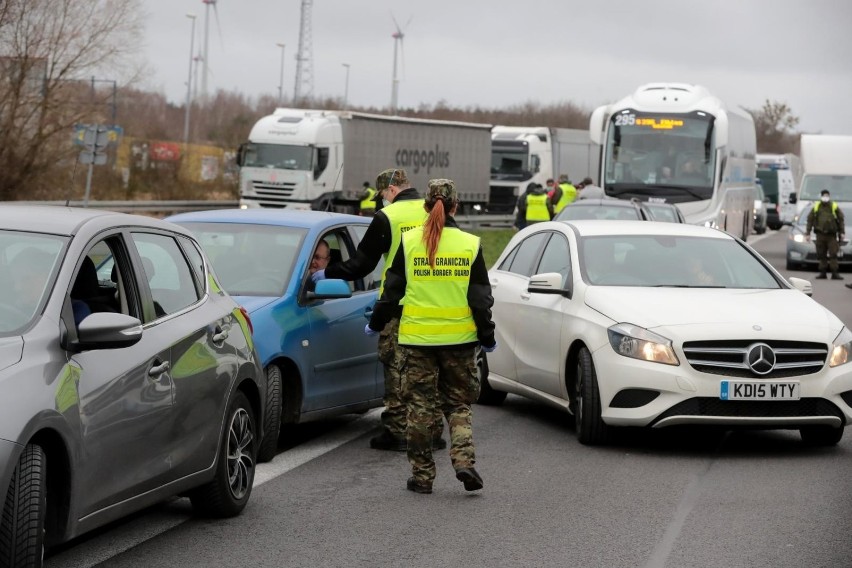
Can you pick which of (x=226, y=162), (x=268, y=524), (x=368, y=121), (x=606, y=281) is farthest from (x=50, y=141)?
(x=268, y=524)

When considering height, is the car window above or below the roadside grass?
above

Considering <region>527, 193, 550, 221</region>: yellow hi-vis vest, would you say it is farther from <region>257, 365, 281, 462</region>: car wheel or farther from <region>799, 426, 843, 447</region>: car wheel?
<region>257, 365, 281, 462</region>: car wheel

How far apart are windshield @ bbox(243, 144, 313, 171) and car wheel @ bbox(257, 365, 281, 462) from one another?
3686cm

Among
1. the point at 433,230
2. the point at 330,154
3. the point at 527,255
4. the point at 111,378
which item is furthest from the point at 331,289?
the point at 330,154

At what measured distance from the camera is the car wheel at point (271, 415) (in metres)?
9.09

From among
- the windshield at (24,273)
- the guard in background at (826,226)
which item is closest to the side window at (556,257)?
the windshield at (24,273)

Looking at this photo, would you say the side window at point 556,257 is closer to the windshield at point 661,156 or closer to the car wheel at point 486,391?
the car wheel at point 486,391

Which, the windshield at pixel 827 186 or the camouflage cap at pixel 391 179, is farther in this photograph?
the windshield at pixel 827 186

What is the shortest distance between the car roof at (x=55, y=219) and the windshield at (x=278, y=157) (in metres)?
39.0

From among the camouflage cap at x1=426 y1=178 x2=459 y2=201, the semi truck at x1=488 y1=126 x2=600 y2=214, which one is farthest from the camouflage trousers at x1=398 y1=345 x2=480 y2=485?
the semi truck at x1=488 y1=126 x2=600 y2=214

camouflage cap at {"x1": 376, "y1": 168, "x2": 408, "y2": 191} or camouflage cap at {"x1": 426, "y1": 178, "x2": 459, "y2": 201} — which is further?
camouflage cap at {"x1": 376, "y1": 168, "x2": 408, "y2": 191}

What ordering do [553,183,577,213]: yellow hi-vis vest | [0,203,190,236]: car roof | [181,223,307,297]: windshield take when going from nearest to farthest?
[0,203,190,236]: car roof < [181,223,307,297]: windshield < [553,183,577,213]: yellow hi-vis vest

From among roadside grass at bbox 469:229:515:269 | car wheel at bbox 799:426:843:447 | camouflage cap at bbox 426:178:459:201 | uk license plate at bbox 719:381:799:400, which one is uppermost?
camouflage cap at bbox 426:178:459:201

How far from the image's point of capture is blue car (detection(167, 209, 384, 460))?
9297 millimetres
